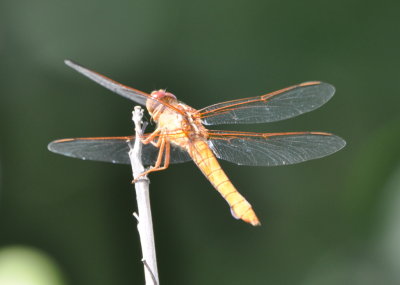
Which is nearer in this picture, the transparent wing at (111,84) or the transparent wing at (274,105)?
the transparent wing at (111,84)

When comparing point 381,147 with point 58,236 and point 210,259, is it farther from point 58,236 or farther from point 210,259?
point 58,236

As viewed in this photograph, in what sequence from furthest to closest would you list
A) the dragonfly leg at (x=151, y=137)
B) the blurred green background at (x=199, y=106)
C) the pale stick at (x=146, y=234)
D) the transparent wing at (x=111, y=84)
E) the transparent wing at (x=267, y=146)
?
the blurred green background at (x=199, y=106)
the transparent wing at (x=267, y=146)
the dragonfly leg at (x=151, y=137)
the transparent wing at (x=111, y=84)
the pale stick at (x=146, y=234)

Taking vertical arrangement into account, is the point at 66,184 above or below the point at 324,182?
above

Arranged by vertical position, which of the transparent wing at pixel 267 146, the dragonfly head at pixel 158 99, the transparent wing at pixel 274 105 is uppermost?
the dragonfly head at pixel 158 99

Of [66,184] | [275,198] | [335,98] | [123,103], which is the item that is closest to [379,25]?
[335,98]

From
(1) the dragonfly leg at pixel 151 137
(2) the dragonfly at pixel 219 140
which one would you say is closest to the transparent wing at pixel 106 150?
(2) the dragonfly at pixel 219 140

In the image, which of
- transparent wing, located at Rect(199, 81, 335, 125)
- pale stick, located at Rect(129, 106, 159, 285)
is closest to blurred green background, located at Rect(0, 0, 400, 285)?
transparent wing, located at Rect(199, 81, 335, 125)

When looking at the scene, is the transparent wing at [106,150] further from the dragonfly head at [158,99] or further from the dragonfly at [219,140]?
the dragonfly head at [158,99]

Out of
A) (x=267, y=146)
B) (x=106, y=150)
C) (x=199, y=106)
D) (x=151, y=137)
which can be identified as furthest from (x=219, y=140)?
(x=199, y=106)

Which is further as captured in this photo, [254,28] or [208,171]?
[254,28]
